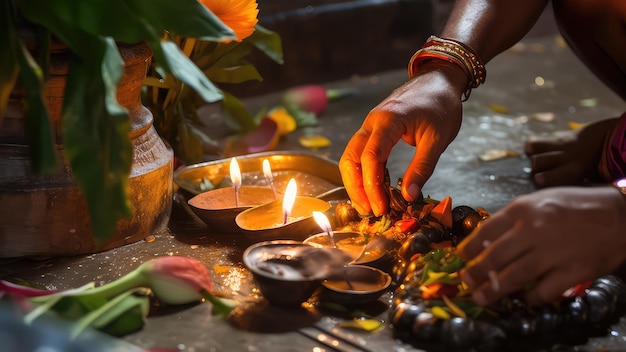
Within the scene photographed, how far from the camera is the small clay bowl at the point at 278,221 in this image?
4.98 feet

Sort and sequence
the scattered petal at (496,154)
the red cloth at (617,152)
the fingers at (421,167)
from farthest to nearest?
the scattered petal at (496,154), the red cloth at (617,152), the fingers at (421,167)

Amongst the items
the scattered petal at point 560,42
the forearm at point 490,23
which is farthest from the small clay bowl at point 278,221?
the scattered petal at point 560,42

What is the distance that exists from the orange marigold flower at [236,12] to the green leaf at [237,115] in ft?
1.64

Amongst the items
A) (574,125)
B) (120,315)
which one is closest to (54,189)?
(120,315)

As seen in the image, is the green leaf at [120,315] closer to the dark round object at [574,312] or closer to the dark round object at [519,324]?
the dark round object at [519,324]

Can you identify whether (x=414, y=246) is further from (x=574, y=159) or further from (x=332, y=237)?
(x=574, y=159)

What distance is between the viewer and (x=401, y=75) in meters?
3.10

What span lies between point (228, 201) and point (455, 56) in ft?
1.90

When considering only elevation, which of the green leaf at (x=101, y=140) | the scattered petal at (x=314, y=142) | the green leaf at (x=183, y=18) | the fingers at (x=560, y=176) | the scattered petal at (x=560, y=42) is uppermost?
the green leaf at (x=183, y=18)

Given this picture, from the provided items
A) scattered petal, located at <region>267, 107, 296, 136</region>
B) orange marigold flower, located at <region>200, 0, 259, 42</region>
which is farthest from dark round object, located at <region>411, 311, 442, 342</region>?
scattered petal, located at <region>267, 107, 296, 136</region>

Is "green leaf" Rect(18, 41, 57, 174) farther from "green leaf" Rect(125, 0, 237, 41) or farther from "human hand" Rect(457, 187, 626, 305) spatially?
"human hand" Rect(457, 187, 626, 305)

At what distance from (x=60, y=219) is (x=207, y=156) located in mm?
752

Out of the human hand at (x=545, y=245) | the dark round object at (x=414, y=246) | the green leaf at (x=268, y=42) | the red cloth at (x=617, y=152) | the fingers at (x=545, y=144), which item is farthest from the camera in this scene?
the fingers at (x=545, y=144)

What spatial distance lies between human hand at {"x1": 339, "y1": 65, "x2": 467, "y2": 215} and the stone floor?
25cm
